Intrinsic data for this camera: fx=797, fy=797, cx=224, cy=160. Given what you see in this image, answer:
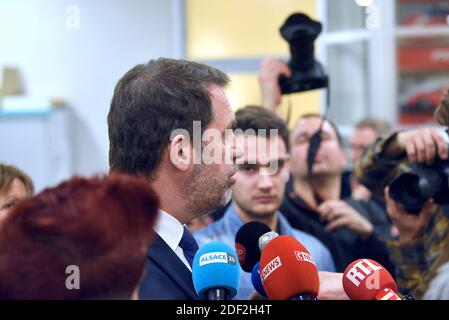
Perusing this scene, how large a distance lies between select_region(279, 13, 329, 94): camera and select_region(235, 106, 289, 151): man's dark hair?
0.11m

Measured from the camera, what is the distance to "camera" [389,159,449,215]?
1716 millimetres

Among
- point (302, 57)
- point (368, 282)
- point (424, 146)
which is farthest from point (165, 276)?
point (302, 57)

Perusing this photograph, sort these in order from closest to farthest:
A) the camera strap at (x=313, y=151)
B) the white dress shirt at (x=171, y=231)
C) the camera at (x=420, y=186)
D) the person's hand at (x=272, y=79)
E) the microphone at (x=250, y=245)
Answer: the white dress shirt at (x=171, y=231) → the microphone at (x=250, y=245) → the camera at (x=420, y=186) → the person's hand at (x=272, y=79) → the camera strap at (x=313, y=151)

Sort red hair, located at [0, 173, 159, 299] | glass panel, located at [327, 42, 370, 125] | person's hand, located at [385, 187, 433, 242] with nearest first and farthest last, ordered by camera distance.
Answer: red hair, located at [0, 173, 159, 299]
person's hand, located at [385, 187, 433, 242]
glass panel, located at [327, 42, 370, 125]

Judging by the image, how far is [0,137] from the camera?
4.57 m

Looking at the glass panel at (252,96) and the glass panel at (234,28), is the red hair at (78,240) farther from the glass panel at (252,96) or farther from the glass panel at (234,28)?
the glass panel at (234,28)

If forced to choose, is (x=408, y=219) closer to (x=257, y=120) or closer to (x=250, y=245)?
(x=257, y=120)

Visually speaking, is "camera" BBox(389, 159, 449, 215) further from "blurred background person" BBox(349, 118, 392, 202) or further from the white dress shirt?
"blurred background person" BBox(349, 118, 392, 202)

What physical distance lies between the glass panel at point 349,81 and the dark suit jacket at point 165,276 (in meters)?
3.32

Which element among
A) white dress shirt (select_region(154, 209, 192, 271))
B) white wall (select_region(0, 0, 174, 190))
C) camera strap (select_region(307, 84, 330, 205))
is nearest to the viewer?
white dress shirt (select_region(154, 209, 192, 271))

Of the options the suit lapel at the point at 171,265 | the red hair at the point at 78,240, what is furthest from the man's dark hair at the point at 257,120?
the red hair at the point at 78,240

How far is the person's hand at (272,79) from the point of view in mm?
2146

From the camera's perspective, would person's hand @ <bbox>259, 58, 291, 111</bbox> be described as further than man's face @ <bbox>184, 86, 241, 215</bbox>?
Yes

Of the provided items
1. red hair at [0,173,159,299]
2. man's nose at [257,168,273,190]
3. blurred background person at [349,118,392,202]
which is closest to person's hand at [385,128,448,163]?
A: man's nose at [257,168,273,190]
